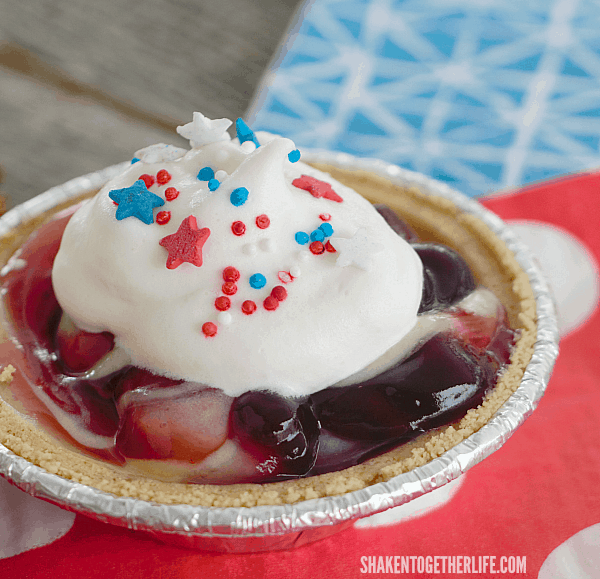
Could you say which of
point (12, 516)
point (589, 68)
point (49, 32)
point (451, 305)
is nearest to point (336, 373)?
point (451, 305)

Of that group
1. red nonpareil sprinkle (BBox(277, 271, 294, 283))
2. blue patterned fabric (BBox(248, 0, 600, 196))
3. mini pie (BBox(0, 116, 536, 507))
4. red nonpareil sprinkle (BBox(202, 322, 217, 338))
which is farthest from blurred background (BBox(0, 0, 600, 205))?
red nonpareil sprinkle (BBox(202, 322, 217, 338))

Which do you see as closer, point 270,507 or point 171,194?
point 270,507

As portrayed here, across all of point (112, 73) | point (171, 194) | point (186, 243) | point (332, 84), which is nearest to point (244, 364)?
point (186, 243)

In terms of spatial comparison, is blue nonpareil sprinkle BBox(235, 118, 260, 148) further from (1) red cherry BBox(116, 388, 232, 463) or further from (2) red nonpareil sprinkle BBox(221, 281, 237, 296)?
(1) red cherry BBox(116, 388, 232, 463)

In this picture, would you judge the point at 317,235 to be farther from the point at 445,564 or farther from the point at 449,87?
the point at 449,87

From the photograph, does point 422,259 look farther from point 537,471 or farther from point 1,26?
point 1,26

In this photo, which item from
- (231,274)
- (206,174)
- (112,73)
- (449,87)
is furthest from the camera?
(112,73)

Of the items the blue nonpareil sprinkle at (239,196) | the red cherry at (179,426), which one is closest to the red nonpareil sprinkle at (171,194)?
the blue nonpareil sprinkle at (239,196)

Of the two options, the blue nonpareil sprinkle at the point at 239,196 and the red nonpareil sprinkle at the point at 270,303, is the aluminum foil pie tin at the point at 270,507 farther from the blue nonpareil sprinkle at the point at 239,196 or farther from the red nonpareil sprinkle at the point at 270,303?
the blue nonpareil sprinkle at the point at 239,196
